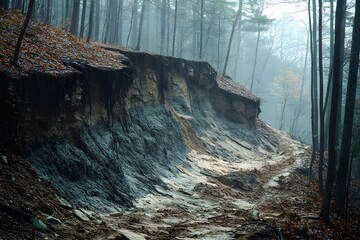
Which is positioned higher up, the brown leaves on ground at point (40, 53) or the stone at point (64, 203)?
the brown leaves on ground at point (40, 53)

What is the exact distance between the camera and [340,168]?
45.5 feet

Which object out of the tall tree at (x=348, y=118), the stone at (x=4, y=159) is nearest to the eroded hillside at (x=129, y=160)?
the stone at (x=4, y=159)

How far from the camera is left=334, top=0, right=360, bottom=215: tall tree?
13.3 meters

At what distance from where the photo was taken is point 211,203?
1330 centimetres

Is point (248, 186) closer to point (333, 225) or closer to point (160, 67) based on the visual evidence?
point (333, 225)

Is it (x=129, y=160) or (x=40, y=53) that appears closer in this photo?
(x=40, y=53)

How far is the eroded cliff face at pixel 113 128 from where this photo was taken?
30.1 ft

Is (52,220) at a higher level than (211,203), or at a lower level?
higher

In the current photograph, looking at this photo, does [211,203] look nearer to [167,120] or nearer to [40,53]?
[167,120]

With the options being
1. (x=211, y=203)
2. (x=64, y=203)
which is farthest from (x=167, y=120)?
(x=64, y=203)

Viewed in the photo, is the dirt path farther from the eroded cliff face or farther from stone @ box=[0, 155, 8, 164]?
stone @ box=[0, 155, 8, 164]

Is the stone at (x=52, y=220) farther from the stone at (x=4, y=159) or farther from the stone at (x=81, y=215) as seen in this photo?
the stone at (x=4, y=159)

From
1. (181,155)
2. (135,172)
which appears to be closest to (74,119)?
(135,172)

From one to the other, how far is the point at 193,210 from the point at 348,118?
7.16 m
